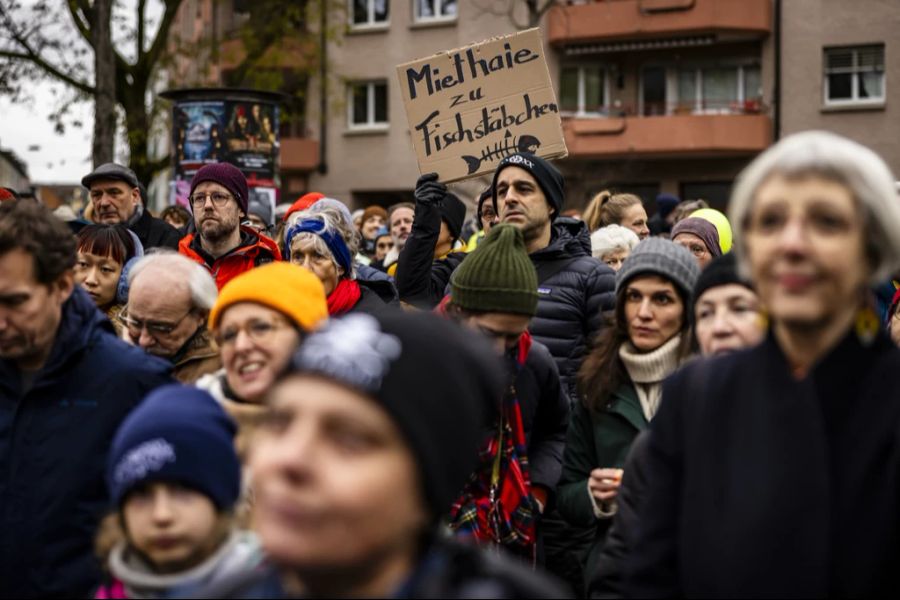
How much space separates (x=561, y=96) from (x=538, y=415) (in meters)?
31.0

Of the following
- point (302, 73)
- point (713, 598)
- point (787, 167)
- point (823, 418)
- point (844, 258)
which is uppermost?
point (302, 73)

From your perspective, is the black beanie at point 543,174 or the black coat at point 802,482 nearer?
the black coat at point 802,482

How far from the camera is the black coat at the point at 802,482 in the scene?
2492 mm

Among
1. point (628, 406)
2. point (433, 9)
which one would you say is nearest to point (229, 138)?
point (628, 406)

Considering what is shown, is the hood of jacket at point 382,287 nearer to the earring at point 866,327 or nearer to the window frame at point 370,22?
the earring at point 866,327

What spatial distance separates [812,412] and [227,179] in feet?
17.4

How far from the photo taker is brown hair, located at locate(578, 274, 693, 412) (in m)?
4.71

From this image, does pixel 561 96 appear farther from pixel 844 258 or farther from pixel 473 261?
pixel 844 258

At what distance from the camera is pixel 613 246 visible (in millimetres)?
8008

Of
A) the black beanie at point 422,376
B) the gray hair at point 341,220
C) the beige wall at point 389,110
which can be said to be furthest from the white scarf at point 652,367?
the beige wall at point 389,110

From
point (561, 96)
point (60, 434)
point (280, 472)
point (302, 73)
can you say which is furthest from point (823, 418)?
point (561, 96)

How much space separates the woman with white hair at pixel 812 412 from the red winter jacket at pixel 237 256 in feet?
15.7

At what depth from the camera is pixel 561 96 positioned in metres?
35.4

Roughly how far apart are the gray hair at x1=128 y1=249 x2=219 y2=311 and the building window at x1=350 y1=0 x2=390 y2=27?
33.6 m
